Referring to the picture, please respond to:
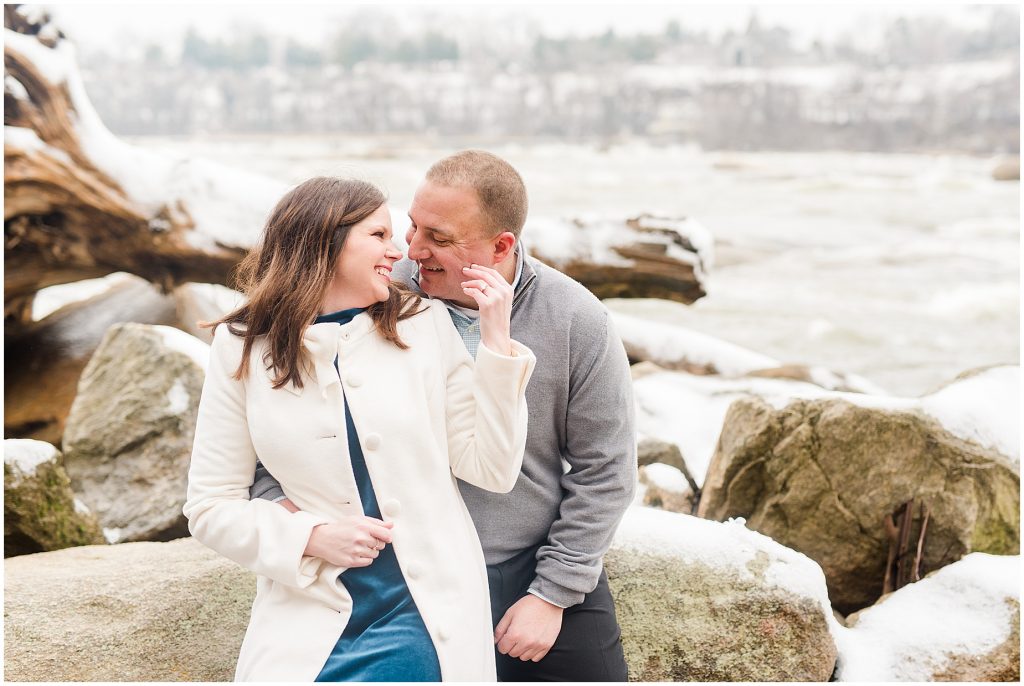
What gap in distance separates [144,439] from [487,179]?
212cm

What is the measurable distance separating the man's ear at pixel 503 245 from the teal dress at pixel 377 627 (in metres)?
0.40

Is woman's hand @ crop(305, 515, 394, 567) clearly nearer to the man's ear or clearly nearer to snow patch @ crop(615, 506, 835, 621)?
the man's ear

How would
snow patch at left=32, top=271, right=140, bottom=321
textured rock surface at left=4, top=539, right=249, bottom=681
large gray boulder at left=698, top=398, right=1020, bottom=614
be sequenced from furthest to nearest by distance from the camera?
snow patch at left=32, top=271, right=140, bottom=321 < large gray boulder at left=698, top=398, right=1020, bottom=614 < textured rock surface at left=4, top=539, right=249, bottom=681

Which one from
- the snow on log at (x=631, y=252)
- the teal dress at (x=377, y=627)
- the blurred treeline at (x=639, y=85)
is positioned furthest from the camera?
the blurred treeline at (x=639, y=85)

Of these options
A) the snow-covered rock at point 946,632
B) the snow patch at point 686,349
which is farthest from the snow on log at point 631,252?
the snow-covered rock at point 946,632

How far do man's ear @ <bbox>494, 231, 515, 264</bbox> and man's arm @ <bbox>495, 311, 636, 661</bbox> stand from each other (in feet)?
0.77

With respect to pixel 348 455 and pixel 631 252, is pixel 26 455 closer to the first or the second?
pixel 348 455

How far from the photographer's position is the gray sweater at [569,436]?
2041 mm

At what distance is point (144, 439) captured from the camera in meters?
3.46

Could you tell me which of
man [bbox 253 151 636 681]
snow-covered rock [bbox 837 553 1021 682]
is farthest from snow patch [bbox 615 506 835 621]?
man [bbox 253 151 636 681]

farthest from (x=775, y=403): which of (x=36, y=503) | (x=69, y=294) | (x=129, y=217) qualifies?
(x=69, y=294)

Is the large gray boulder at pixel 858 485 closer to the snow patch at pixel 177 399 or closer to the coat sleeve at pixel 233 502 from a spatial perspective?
the coat sleeve at pixel 233 502

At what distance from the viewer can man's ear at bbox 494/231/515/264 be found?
1975 millimetres

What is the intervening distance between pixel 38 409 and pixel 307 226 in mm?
3798
